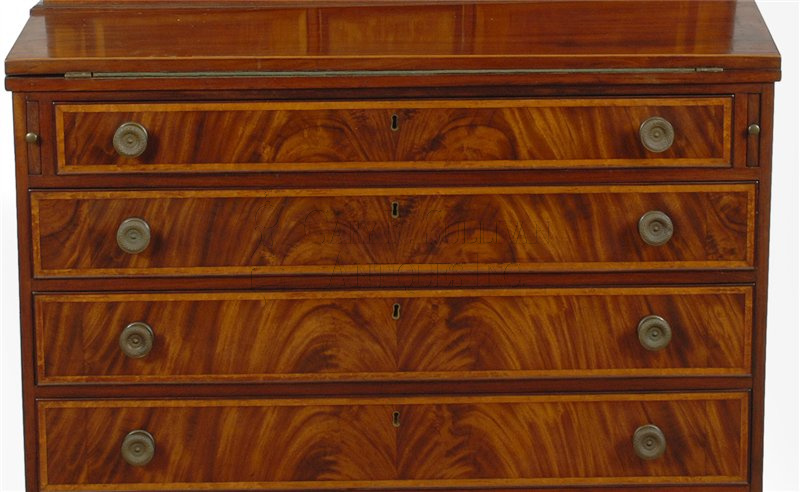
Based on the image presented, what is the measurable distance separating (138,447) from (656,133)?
1.12 m

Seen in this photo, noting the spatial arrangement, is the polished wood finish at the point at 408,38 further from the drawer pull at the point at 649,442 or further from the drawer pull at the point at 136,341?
the drawer pull at the point at 649,442

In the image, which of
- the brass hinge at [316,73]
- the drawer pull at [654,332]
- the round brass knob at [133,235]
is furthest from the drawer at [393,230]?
the brass hinge at [316,73]

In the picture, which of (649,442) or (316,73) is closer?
(316,73)

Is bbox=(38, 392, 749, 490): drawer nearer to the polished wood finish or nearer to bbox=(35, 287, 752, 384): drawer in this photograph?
bbox=(35, 287, 752, 384): drawer

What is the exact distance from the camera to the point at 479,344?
3.25m

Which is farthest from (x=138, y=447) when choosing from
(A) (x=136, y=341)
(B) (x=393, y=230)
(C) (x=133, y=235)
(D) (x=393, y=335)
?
(B) (x=393, y=230)

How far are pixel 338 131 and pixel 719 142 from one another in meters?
0.69

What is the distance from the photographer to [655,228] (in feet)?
10.4

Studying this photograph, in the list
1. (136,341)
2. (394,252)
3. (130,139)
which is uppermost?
(130,139)

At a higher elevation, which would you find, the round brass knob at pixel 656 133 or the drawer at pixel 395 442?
the round brass knob at pixel 656 133

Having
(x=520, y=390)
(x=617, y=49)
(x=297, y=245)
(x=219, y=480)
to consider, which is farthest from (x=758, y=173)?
(x=219, y=480)

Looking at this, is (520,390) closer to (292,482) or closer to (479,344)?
(479,344)

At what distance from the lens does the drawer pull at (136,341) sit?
320 centimetres

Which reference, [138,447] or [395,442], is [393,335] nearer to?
[395,442]
